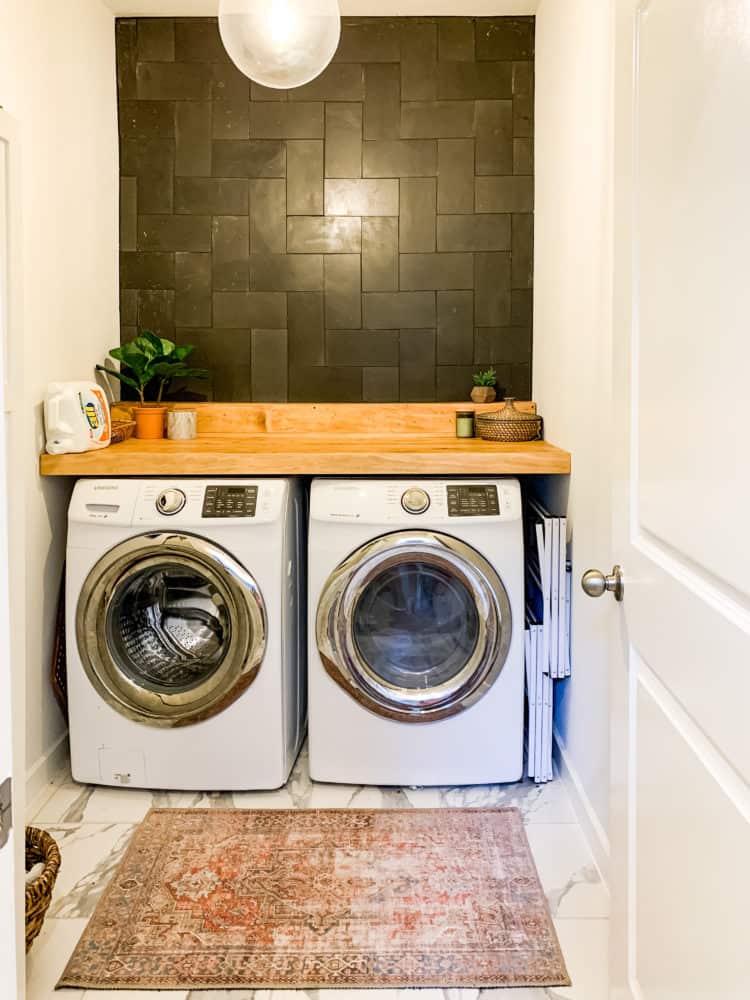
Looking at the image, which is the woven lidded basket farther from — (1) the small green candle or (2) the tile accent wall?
(2) the tile accent wall

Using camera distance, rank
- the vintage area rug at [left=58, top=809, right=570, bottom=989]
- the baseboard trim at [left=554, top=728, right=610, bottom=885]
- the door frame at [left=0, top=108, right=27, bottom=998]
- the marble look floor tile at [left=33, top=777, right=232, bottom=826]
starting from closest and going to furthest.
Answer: the door frame at [left=0, top=108, right=27, bottom=998], the vintage area rug at [left=58, top=809, right=570, bottom=989], the baseboard trim at [left=554, top=728, right=610, bottom=885], the marble look floor tile at [left=33, top=777, right=232, bottom=826]

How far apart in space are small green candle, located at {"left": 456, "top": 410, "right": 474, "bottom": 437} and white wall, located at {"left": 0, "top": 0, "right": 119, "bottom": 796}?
1306 mm

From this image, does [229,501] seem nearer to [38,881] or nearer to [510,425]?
[510,425]

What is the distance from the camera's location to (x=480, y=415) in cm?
317

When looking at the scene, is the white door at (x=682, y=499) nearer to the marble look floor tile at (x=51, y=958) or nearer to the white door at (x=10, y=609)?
the white door at (x=10, y=609)

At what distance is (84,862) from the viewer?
2.28 metres

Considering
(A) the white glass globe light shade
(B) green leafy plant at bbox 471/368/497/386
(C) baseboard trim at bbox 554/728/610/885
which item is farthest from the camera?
(B) green leafy plant at bbox 471/368/497/386

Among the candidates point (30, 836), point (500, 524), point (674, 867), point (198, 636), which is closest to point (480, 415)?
point (500, 524)

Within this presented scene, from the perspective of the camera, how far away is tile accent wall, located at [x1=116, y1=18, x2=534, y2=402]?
3303mm

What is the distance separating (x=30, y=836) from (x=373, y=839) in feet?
2.88

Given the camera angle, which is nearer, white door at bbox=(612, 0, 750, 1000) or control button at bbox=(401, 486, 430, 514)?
white door at bbox=(612, 0, 750, 1000)

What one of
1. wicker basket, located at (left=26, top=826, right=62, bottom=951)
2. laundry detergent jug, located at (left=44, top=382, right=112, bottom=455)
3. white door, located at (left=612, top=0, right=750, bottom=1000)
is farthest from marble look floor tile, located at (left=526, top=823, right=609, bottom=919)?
laundry detergent jug, located at (left=44, top=382, right=112, bottom=455)

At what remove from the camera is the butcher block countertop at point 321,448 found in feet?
8.66

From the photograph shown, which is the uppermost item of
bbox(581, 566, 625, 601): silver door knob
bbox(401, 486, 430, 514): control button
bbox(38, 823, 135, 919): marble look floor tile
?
bbox(401, 486, 430, 514): control button
